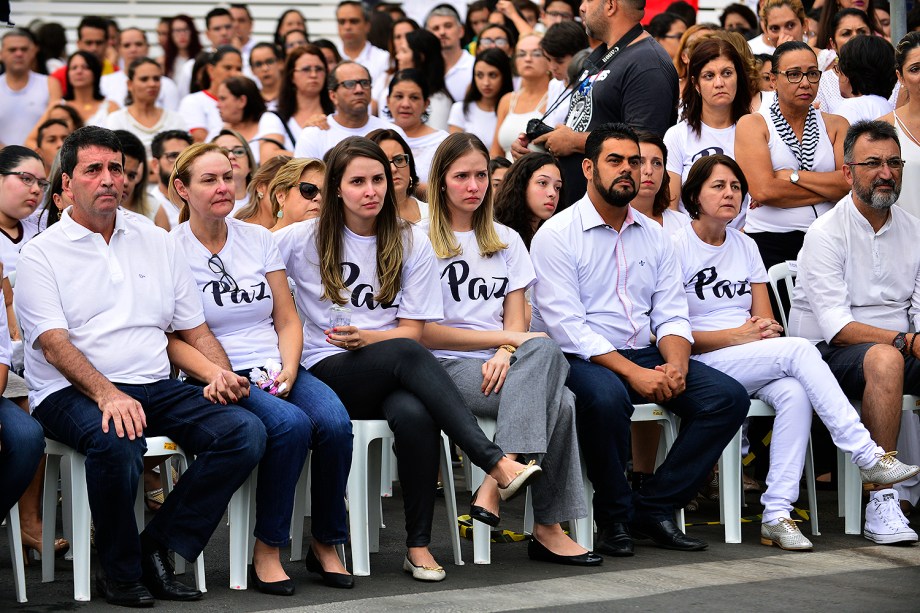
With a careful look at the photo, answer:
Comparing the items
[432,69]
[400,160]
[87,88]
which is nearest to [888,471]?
[400,160]

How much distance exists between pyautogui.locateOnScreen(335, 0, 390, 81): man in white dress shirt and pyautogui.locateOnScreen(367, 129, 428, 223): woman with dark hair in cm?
435

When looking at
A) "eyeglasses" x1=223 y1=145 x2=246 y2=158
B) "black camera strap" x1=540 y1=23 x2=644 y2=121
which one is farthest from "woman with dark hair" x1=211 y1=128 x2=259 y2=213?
"black camera strap" x1=540 y1=23 x2=644 y2=121

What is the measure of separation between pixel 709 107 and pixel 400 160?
69.4 inches

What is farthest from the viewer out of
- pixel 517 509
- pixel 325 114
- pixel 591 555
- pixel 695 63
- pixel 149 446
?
pixel 325 114

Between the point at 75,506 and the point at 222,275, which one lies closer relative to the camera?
the point at 75,506

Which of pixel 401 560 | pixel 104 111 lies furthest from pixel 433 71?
pixel 401 560

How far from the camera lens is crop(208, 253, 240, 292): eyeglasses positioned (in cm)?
557

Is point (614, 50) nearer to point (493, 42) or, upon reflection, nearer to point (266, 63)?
point (493, 42)

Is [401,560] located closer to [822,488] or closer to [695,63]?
[822,488]

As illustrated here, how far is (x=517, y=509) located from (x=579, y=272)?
1.36m

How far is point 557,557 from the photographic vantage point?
5.54 meters

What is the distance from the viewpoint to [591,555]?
5.52 metres

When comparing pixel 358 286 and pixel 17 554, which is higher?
pixel 358 286

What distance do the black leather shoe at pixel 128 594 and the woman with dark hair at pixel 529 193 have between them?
2794 millimetres
